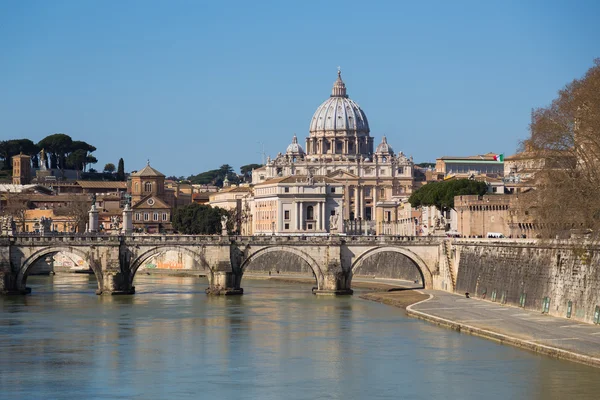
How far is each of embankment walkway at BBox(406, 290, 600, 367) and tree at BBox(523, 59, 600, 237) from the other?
3852 mm

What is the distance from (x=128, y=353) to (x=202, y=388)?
809 centimetres

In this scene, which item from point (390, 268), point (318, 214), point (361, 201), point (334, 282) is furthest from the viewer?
point (361, 201)

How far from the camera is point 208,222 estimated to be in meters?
128

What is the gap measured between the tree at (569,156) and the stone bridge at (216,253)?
603 inches

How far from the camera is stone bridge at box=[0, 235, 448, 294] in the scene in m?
71.8

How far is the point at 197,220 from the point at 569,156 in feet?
250

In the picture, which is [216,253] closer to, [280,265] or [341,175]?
[280,265]

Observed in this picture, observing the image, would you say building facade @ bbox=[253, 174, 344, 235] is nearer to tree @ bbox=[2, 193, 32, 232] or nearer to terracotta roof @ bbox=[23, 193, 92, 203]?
terracotta roof @ bbox=[23, 193, 92, 203]

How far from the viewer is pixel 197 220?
12912cm

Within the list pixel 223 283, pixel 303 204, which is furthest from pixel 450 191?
pixel 303 204

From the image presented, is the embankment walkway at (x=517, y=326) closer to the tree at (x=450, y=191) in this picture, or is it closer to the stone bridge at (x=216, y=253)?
the stone bridge at (x=216, y=253)

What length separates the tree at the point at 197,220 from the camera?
127875 millimetres

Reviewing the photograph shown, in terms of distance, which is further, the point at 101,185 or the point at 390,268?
the point at 101,185

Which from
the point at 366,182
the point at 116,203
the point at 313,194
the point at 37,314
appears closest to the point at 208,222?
the point at 313,194
